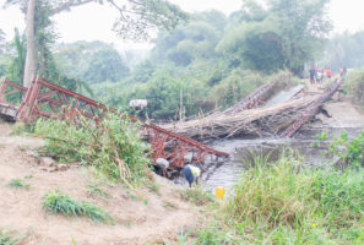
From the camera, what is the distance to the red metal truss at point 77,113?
8.10 metres

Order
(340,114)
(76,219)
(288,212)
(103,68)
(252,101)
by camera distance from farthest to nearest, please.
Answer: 1. (103,68)
2. (340,114)
3. (252,101)
4. (288,212)
5. (76,219)

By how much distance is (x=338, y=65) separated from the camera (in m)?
47.3

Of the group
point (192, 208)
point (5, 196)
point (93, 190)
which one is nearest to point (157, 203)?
point (192, 208)

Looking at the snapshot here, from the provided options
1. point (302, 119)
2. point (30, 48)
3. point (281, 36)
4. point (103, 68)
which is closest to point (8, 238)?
point (30, 48)

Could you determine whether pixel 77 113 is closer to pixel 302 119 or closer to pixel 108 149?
pixel 108 149

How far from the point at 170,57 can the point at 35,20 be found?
28899mm

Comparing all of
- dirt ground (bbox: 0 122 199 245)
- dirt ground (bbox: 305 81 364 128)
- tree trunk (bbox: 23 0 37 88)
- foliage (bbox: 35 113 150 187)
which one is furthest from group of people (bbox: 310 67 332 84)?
foliage (bbox: 35 113 150 187)

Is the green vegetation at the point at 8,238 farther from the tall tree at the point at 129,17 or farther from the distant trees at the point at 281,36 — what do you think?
the distant trees at the point at 281,36

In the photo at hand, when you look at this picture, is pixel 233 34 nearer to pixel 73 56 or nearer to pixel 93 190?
pixel 73 56

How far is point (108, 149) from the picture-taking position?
207 inches

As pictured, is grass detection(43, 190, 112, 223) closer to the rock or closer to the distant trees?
the rock

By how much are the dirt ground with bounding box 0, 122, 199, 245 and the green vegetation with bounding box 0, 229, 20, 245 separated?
0.26 ft

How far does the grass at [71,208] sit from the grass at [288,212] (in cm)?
123

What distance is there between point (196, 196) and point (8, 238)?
3.68 metres
